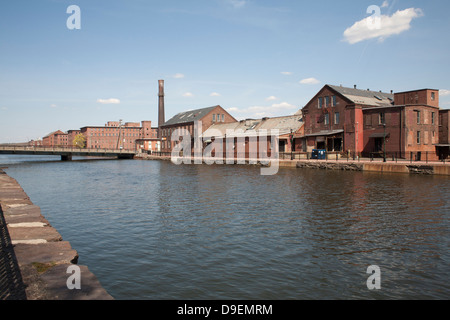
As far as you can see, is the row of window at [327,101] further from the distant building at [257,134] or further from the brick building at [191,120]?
the brick building at [191,120]

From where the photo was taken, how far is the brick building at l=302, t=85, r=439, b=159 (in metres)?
47.3

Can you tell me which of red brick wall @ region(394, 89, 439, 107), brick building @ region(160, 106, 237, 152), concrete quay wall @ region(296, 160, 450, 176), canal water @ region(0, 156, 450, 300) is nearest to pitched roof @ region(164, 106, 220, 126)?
brick building @ region(160, 106, 237, 152)

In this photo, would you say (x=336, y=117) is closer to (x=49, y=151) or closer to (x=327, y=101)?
(x=327, y=101)

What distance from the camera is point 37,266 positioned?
7.25 meters

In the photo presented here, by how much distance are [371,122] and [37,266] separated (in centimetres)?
5132

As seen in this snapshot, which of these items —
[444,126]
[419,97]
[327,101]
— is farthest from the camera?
[327,101]

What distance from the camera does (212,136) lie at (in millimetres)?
76250

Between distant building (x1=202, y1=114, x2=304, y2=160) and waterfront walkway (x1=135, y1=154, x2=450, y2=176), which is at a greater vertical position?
distant building (x1=202, y1=114, x2=304, y2=160)

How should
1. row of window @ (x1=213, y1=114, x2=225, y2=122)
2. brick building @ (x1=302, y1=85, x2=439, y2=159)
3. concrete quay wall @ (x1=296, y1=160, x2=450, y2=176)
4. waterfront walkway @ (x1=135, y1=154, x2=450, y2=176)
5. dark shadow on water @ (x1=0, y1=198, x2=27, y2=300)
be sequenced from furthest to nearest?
Result: row of window @ (x1=213, y1=114, x2=225, y2=122)
brick building @ (x1=302, y1=85, x2=439, y2=159)
waterfront walkway @ (x1=135, y1=154, x2=450, y2=176)
concrete quay wall @ (x1=296, y1=160, x2=450, y2=176)
dark shadow on water @ (x1=0, y1=198, x2=27, y2=300)

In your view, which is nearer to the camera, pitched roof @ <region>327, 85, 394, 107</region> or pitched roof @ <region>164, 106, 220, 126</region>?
pitched roof @ <region>327, 85, 394, 107</region>

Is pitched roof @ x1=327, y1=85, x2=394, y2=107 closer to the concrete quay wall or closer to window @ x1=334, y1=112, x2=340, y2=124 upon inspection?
window @ x1=334, y1=112, x2=340, y2=124

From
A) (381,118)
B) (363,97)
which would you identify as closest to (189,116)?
(363,97)


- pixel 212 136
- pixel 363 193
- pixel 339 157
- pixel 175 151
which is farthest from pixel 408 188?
pixel 175 151
